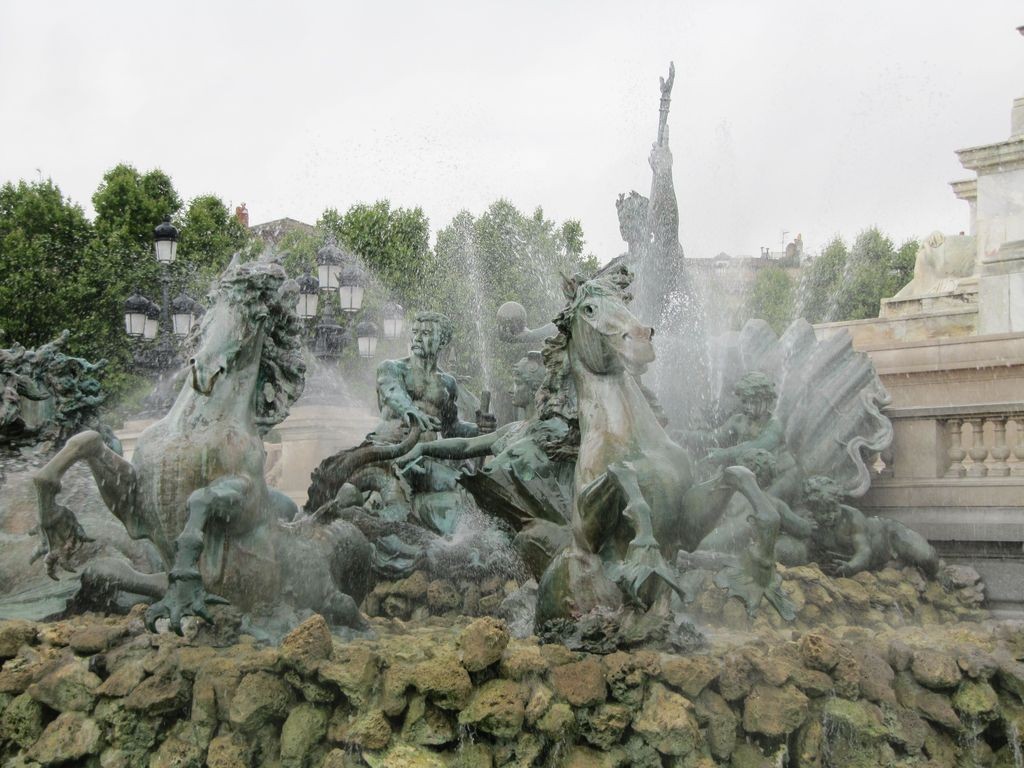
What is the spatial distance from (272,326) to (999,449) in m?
5.34

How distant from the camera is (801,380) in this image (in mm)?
8883

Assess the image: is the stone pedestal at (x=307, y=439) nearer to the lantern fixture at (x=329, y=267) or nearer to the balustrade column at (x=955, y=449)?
the lantern fixture at (x=329, y=267)

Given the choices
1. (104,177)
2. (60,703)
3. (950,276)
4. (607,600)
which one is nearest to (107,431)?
(60,703)

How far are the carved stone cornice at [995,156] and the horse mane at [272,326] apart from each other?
949cm

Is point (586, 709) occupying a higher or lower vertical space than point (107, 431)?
lower

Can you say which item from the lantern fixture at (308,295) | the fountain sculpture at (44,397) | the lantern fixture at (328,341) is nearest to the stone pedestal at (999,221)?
the lantern fixture at (328,341)

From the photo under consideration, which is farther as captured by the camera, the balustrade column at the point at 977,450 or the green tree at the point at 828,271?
the green tree at the point at 828,271

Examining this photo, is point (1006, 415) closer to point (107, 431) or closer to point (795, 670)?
point (795, 670)

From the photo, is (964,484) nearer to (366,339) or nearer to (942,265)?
(942,265)

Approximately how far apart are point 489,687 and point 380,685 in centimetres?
38

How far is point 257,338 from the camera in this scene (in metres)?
5.46

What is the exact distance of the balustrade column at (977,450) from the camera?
27.5 feet

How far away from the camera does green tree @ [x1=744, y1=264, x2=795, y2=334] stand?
107 ft

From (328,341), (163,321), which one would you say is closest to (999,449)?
(328,341)
